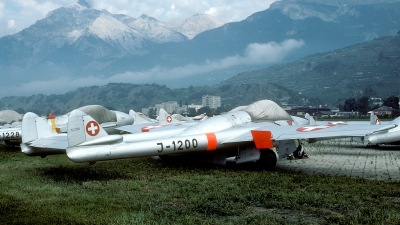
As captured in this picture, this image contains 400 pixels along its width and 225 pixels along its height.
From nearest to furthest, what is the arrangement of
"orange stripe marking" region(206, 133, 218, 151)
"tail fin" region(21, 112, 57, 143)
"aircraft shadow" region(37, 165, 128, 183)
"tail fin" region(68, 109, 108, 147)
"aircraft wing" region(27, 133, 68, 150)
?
"tail fin" region(68, 109, 108, 147) < "aircraft shadow" region(37, 165, 128, 183) < "aircraft wing" region(27, 133, 68, 150) < "orange stripe marking" region(206, 133, 218, 151) < "tail fin" region(21, 112, 57, 143)

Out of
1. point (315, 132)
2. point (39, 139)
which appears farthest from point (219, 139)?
point (39, 139)

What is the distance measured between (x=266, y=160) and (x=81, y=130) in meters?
6.03

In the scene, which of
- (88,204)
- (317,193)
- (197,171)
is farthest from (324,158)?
(88,204)

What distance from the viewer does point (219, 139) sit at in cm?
1259

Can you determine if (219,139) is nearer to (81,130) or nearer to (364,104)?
(81,130)

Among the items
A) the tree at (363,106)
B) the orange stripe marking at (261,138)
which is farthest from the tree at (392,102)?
the orange stripe marking at (261,138)

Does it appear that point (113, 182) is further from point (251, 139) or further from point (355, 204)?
point (355, 204)

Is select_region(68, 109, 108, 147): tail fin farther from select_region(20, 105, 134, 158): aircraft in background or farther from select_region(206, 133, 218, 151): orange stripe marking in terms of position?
select_region(206, 133, 218, 151): orange stripe marking

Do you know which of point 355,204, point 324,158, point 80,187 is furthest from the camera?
point 324,158

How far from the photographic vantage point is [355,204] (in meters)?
7.61

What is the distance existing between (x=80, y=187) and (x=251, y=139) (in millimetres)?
5483

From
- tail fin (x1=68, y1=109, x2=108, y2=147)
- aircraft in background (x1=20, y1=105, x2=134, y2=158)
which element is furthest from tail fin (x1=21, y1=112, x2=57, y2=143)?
tail fin (x1=68, y1=109, x2=108, y2=147)

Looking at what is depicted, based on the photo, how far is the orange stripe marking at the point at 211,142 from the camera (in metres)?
12.3

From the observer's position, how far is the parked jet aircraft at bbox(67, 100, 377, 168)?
Answer: 10.5 metres
